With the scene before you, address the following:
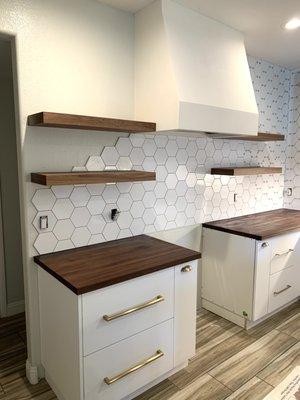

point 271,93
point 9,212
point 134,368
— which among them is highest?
point 271,93

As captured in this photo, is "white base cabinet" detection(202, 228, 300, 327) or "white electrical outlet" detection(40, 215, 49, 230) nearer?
"white electrical outlet" detection(40, 215, 49, 230)

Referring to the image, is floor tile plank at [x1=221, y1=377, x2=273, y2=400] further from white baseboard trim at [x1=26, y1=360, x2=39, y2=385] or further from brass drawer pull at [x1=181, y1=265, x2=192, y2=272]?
white baseboard trim at [x1=26, y1=360, x2=39, y2=385]

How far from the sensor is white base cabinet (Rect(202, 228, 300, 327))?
2369 mm

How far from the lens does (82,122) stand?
1621mm

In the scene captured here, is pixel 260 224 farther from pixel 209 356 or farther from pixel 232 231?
pixel 209 356

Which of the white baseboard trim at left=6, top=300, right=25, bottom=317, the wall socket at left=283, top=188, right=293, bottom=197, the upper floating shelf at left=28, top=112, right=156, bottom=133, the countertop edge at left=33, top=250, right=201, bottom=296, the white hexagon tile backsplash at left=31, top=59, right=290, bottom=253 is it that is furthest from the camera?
the wall socket at left=283, top=188, right=293, bottom=197

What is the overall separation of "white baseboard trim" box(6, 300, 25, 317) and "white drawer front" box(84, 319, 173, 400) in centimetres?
155

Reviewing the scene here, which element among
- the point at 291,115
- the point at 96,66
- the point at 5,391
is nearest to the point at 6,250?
the point at 5,391

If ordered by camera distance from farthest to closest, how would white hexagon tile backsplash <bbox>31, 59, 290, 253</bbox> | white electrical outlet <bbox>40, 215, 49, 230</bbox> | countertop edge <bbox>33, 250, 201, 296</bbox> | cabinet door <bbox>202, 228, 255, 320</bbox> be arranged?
cabinet door <bbox>202, 228, 255, 320</bbox>, white hexagon tile backsplash <bbox>31, 59, 290, 253</bbox>, white electrical outlet <bbox>40, 215, 49, 230</bbox>, countertop edge <bbox>33, 250, 201, 296</bbox>

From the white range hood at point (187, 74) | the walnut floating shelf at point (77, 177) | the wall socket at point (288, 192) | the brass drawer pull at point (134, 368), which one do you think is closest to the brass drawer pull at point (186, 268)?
the brass drawer pull at point (134, 368)

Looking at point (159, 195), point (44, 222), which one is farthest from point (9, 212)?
point (159, 195)

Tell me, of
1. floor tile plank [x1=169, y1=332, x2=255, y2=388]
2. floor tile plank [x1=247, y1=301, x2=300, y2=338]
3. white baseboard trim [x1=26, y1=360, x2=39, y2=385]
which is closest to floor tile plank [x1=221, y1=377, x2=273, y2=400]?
floor tile plank [x1=169, y1=332, x2=255, y2=388]

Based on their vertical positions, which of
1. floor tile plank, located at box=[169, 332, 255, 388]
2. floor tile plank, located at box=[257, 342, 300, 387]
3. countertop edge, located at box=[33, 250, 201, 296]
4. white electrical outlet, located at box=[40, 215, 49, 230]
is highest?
white electrical outlet, located at box=[40, 215, 49, 230]

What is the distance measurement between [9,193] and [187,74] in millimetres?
1798
